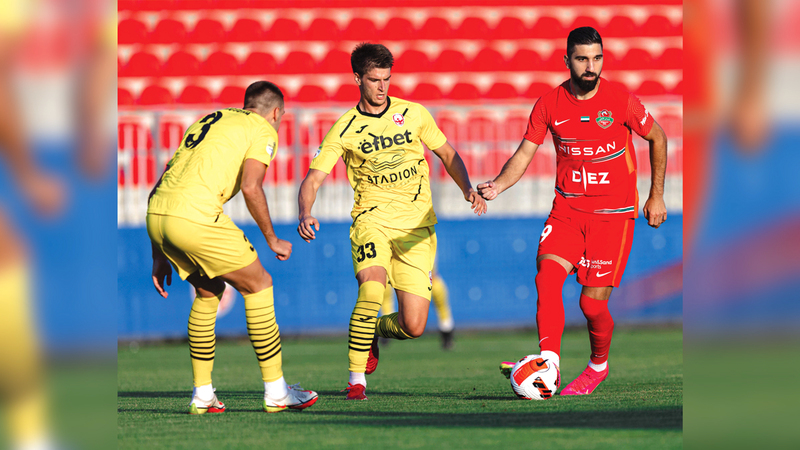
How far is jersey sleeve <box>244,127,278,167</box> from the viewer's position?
5.29 meters

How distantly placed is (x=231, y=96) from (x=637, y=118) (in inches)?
340

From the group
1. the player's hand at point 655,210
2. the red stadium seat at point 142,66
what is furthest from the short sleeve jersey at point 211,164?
the red stadium seat at point 142,66

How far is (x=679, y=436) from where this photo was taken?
13.3 ft

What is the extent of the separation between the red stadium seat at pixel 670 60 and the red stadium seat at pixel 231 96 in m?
5.90

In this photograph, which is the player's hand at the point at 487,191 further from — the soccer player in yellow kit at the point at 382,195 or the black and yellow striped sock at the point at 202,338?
the black and yellow striped sock at the point at 202,338

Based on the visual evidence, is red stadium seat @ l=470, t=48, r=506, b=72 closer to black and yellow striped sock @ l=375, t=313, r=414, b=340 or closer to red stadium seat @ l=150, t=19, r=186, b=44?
red stadium seat @ l=150, t=19, r=186, b=44

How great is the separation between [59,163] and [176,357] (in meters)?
8.97

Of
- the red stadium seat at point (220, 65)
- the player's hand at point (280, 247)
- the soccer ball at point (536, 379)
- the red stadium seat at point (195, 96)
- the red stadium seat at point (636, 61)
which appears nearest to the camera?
the player's hand at point (280, 247)

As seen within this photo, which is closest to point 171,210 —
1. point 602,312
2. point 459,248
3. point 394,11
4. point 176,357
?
point 602,312

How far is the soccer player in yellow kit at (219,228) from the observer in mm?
5180

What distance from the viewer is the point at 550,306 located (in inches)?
236

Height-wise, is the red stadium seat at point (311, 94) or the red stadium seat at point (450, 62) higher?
the red stadium seat at point (450, 62)

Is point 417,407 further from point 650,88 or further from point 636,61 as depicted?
point 636,61

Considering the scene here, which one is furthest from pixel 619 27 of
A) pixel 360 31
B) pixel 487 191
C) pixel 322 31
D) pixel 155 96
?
pixel 487 191
